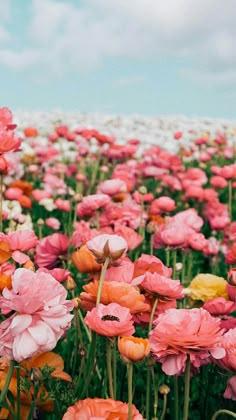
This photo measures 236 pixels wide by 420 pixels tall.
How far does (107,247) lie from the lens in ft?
4.02

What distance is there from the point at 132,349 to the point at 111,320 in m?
0.09

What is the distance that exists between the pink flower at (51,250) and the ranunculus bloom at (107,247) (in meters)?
0.62

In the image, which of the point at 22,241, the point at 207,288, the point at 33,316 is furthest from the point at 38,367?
the point at 207,288

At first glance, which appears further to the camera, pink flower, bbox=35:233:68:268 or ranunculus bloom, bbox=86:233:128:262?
pink flower, bbox=35:233:68:268

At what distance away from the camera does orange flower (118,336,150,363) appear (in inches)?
40.4

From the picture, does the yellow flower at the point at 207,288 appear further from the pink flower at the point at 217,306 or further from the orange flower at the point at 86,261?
the orange flower at the point at 86,261

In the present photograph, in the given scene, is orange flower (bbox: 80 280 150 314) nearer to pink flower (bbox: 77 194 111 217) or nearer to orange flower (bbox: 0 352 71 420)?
orange flower (bbox: 0 352 71 420)

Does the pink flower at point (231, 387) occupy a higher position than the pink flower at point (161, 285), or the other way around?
the pink flower at point (161, 285)

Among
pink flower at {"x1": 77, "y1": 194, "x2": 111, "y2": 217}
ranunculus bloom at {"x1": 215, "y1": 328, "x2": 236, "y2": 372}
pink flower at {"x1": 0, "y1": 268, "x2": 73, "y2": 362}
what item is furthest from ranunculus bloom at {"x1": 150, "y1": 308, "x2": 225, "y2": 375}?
pink flower at {"x1": 77, "y1": 194, "x2": 111, "y2": 217}

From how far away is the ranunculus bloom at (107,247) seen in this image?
123 centimetres

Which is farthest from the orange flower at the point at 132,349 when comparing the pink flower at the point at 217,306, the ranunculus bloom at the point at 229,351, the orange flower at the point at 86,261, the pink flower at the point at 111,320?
the pink flower at the point at 217,306

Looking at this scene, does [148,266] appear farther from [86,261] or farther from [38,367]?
[38,367]

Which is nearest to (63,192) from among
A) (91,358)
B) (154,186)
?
(154,186)

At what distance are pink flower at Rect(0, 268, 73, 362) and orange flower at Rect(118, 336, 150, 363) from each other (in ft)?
0.30
